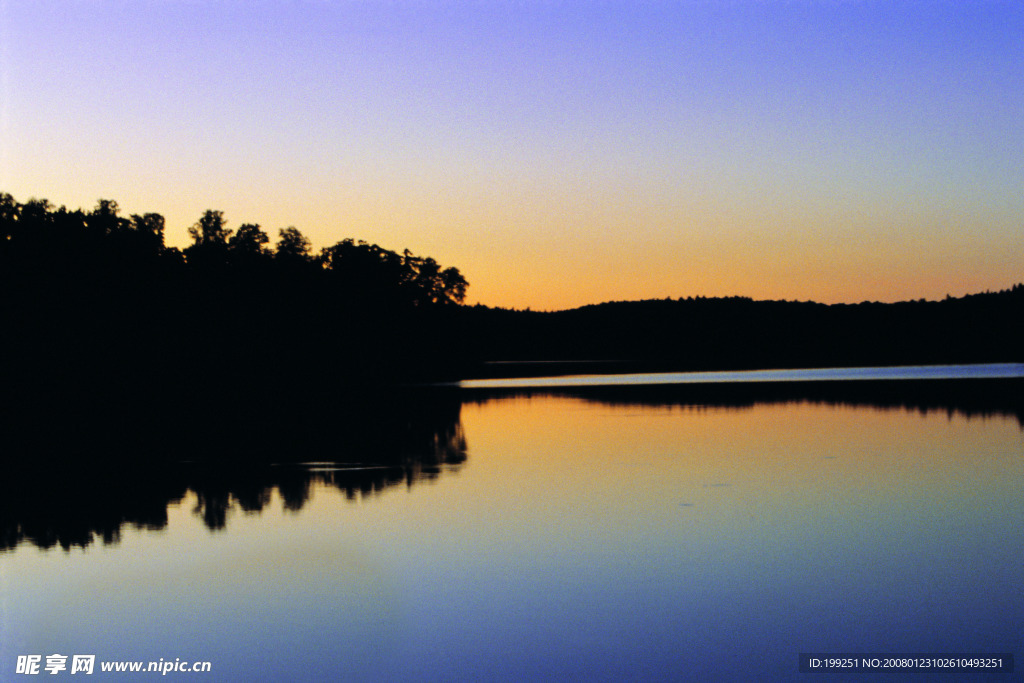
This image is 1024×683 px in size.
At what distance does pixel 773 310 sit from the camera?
17625 centimetres

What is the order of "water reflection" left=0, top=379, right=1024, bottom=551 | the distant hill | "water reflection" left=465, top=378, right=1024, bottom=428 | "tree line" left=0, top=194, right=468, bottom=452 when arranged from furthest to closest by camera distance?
the distant hill < "tree line" left=0, top=194, right=468, bottom=452 < "water reflection" left=465, top=378, right=1024, bottom=428 < "water reflection" left=0, top=379, right=1024, bottom=551

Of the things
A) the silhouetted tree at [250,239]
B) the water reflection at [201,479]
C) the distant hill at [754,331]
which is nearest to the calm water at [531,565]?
the water reflection at [201,479]

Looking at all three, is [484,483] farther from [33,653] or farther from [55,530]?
[33,653]

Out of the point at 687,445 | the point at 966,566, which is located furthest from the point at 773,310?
the point at 966,566

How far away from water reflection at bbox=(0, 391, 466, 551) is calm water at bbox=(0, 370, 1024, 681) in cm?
12

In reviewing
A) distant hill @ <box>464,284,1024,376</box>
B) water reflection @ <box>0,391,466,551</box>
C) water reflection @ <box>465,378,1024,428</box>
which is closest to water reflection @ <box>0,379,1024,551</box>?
water reflection @ <box>0,391,466,551</box>

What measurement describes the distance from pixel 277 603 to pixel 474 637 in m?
2.91

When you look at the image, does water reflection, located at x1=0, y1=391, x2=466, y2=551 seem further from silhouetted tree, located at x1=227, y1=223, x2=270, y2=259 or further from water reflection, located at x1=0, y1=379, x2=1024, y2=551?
silhouetted tree, located at x1=227, y1=223, x2=270, y2=259

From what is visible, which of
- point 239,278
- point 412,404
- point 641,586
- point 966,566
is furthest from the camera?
point 239,278

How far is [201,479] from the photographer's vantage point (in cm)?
2153

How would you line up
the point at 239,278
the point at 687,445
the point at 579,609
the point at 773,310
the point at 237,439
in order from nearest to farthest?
the point at 579,609, the point at 687,445, the point at 237,439, the point at 239,278, the point at 773,310

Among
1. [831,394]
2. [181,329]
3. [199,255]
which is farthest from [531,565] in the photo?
[199,255]

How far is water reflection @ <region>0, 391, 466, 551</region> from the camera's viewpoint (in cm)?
1652

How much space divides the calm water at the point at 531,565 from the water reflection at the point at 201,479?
4.7 inches
